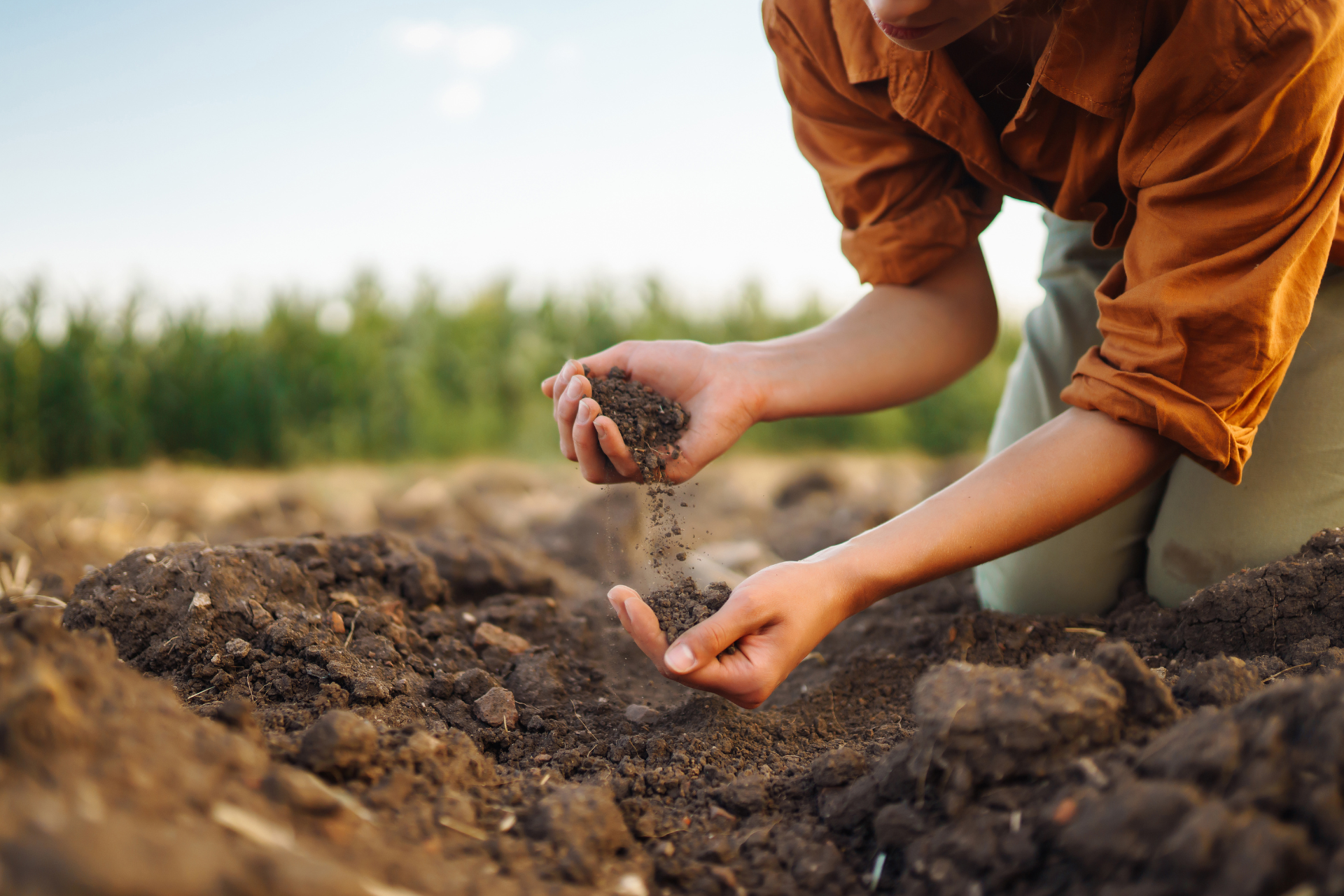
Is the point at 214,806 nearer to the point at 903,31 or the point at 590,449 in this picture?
the point at 590,449

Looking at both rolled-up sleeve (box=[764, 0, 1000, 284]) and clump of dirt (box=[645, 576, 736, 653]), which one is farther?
rolled-up sleeve (box=[764, 0, 1000, 284])

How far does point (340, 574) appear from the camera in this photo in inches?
74.0

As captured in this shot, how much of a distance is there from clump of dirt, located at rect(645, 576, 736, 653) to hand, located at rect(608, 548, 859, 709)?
0.22 feet

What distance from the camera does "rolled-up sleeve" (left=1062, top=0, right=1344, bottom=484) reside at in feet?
4.00

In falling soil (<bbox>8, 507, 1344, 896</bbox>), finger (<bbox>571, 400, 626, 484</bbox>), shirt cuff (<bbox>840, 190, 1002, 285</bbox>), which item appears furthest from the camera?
shirt cuff (<bbox>840, 190, 1002, 285</bbox>)

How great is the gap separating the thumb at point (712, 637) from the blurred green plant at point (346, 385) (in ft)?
13.8

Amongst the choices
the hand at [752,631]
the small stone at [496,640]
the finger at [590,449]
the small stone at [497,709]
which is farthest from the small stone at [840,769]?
the small stone at [496,640]

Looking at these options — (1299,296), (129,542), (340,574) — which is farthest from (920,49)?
(129,542)

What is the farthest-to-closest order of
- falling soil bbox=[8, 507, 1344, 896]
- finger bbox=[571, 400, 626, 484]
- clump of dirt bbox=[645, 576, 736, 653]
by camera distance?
1. finger bbox=[571, 400, 626, 484]
2. clump of dirt bbox=[645, 576, 736, 653]
3. falling soil bbox=[8, 507, 1344, 896]

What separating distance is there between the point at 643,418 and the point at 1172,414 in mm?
910

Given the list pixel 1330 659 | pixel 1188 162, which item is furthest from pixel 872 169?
pixel 1330 659

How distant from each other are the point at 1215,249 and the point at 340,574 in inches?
71.8

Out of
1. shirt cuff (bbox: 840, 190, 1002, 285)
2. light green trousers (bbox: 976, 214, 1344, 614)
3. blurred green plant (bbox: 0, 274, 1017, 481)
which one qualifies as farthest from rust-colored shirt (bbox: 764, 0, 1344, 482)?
blurred green plant (bbox: 0, 274, 1017, 481)

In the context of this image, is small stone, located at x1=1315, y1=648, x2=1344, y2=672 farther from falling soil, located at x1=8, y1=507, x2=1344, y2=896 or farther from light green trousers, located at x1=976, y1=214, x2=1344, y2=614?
light green trousers, located at x1=976, y1=214, x2=1344, y2=614
